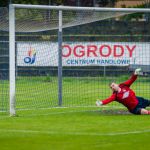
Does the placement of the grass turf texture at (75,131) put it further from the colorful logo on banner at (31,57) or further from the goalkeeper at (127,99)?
the colorful logo on banner at (31,57)

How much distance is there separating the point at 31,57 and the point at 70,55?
19.3 feet

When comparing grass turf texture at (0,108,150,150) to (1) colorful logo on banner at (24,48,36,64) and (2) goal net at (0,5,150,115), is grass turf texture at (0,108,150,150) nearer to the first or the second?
(2) goal net at (0,5,150,115)

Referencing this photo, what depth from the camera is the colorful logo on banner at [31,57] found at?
2782 centimetres

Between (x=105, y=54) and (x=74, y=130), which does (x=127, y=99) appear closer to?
(x=74, y=130)

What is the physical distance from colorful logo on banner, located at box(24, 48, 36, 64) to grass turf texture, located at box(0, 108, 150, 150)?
16.6 ft

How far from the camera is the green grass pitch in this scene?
16.5 metres

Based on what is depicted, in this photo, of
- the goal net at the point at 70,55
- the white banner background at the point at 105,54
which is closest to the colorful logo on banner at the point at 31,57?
the goal net at the point at 70,55

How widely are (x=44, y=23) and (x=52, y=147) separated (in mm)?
9566

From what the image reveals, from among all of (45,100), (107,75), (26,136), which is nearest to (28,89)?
(45,100)

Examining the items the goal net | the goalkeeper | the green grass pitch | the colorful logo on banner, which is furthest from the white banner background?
the goalkeeper

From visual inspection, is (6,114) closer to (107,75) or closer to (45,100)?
(45,100)

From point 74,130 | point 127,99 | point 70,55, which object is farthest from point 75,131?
point 70,55

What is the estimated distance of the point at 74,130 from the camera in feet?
61.9

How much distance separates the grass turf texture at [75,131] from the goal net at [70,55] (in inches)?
66.1
